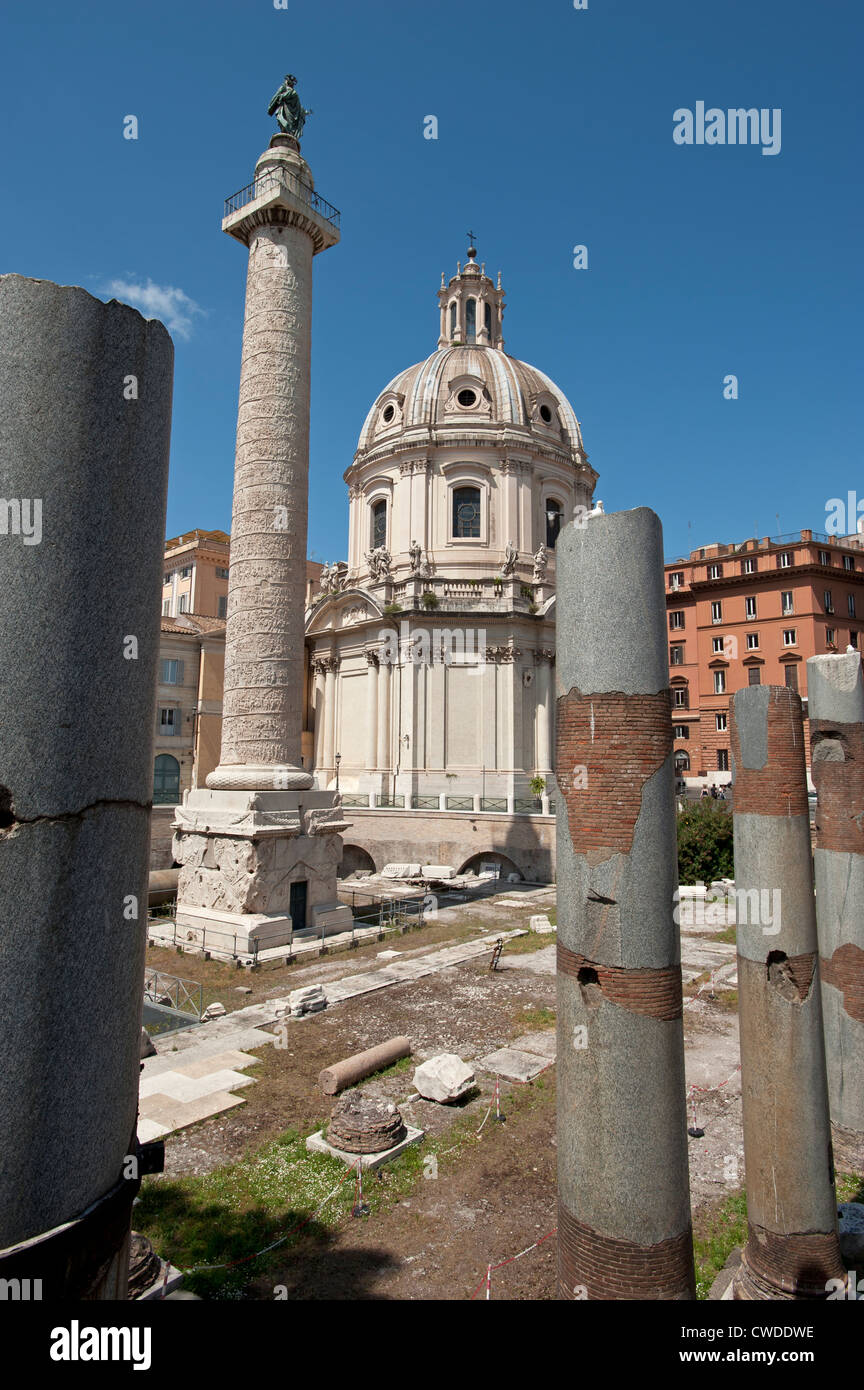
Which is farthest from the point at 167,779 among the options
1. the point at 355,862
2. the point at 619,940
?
the point at 619,940

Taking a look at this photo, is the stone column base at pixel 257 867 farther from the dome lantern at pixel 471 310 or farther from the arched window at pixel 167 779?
the dome lantern at pixel 471 310

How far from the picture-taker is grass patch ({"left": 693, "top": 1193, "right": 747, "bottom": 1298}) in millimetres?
7355

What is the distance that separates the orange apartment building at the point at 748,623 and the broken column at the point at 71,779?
1907 inches

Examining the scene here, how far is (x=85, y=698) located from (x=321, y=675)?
1557 inches

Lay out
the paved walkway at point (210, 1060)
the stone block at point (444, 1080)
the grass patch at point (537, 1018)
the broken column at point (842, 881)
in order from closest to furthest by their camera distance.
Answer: the broken column at point (842, 881)
the paved walkway at point (210, 1060)
the stone block at point (444, 1080)
the grass patch at point (537, 1018)

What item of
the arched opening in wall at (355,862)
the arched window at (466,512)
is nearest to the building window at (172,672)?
the arched opening in wall at (355,862)

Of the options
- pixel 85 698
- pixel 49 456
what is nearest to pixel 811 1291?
pixel 85 698

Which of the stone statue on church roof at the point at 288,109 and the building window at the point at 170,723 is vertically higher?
the stone statue on church roof at the point at 288,109

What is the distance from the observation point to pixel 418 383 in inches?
1689

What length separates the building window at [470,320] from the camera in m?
48.2

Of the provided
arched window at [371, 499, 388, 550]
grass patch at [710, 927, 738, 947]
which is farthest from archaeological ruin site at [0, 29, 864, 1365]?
arched window at [371, 499, 388, 550]

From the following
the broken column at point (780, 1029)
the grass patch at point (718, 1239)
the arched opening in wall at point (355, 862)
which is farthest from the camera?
the arched opening in wall at point (355, 862)

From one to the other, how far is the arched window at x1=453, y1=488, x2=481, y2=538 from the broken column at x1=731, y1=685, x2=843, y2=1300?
3370 centimetres

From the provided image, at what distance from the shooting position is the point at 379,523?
4347 cm
